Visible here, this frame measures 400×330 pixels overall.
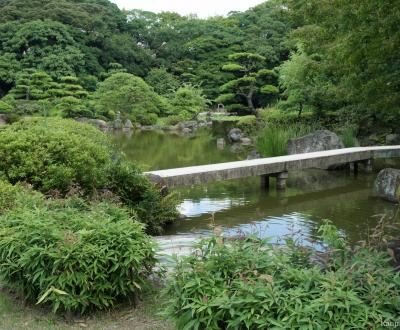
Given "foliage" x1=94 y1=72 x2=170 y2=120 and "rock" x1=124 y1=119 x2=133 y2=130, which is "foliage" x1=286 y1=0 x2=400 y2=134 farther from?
"foliage" x1=94 y1=72 x2=170 y2=120

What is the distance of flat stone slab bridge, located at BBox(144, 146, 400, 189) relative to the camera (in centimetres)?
Result: 847

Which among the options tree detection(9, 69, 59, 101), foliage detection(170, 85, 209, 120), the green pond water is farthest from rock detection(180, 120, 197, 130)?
the green pond water

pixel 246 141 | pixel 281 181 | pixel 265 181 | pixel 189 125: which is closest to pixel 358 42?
pixel 281 181

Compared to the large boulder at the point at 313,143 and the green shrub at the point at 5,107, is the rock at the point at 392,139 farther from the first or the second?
the green shrub at the point at 5,107

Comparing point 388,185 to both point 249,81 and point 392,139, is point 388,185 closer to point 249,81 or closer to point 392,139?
point 392,139

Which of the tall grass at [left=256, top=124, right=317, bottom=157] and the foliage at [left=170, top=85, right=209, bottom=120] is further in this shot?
the foliage at [left=170, top=85, right=209, bottom=120]

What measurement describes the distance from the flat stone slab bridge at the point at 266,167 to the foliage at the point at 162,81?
25.0 metres

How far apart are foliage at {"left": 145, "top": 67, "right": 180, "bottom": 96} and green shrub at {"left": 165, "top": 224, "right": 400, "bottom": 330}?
111 feet

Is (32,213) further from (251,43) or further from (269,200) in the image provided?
(251,43)

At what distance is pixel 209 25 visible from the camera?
1762 inches

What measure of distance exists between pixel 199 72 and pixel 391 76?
101 feet

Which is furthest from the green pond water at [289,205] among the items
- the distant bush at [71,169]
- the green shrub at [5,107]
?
the green shrub at [5,107]

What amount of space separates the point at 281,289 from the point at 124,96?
28.1 meters

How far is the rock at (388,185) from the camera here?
884cm
